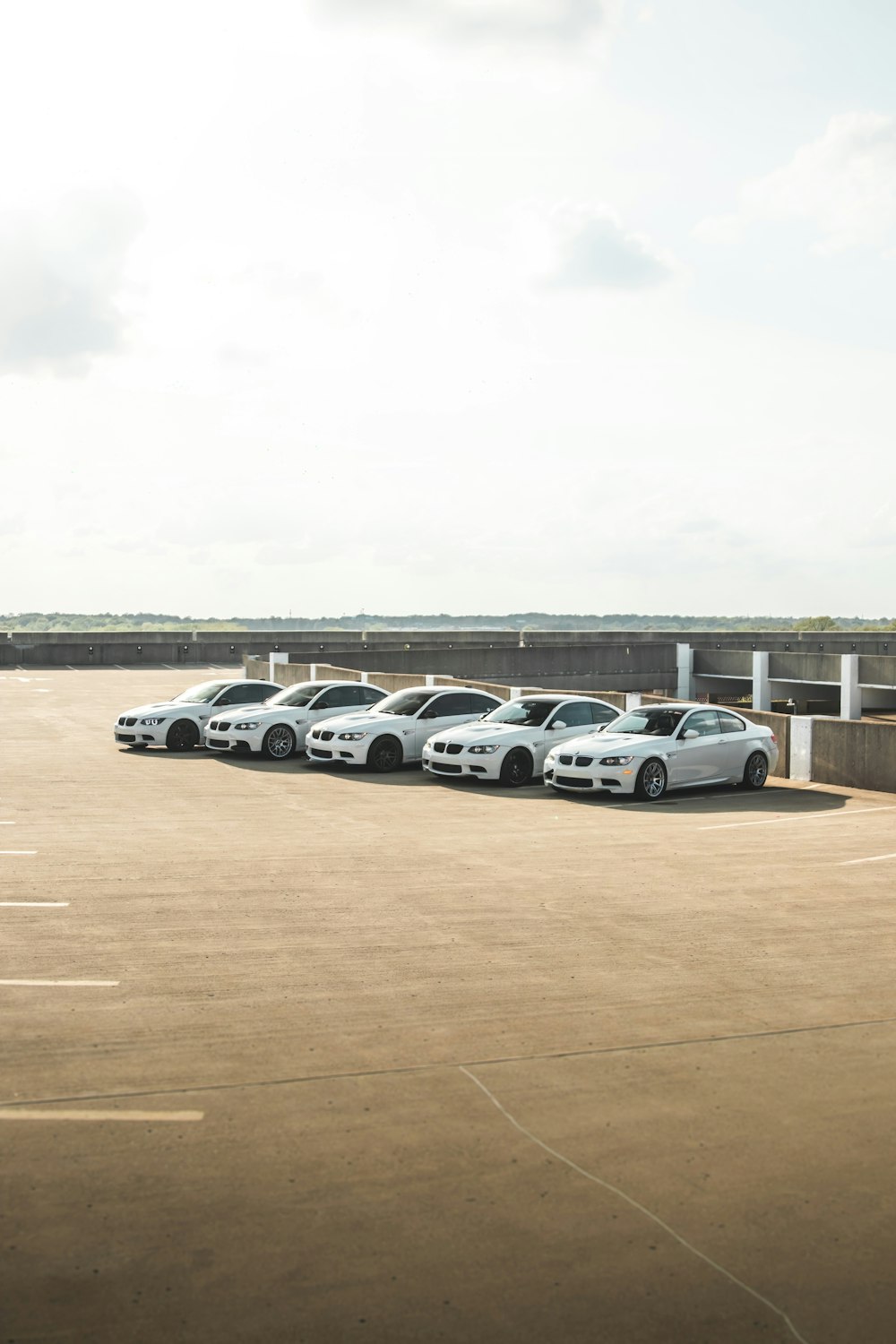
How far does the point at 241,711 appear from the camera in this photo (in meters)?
23.6

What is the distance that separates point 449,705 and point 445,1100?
16.4 m

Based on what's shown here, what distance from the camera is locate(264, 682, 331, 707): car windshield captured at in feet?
79.2

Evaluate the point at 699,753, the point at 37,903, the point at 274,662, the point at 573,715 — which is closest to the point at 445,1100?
the point at 37,903

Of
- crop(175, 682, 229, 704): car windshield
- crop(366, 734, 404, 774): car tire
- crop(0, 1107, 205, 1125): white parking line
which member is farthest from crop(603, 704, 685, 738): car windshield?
crop(0, 1107, 205, 1125): white parking line

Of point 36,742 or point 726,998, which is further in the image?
point 36,742

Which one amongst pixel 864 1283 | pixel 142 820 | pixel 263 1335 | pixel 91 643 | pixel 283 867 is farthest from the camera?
pixel 91 643

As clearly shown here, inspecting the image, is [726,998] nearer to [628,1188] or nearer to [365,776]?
[628,1188]

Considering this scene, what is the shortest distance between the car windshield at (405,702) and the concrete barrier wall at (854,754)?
636cm

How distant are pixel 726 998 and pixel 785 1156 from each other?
2402 mm

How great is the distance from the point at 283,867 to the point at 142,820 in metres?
3.51

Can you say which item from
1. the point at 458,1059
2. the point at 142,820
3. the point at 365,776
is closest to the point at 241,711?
the point at 365,776

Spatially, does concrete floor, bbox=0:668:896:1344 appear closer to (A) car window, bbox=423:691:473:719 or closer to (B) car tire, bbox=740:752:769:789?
(B) car tire, bbox=740:752:769:789

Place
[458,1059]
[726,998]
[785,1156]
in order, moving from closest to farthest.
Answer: [785,1156]
[458,1059]
[726,998]

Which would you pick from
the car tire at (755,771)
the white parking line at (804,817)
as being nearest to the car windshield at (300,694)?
the car tire at (755,771)
